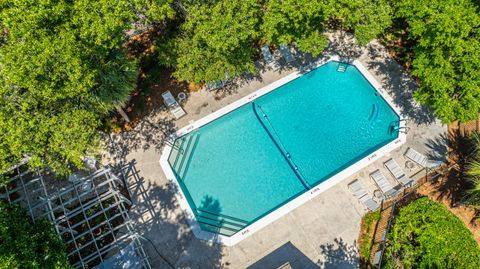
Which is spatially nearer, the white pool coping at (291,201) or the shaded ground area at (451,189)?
the shaded ground area at (451,189)

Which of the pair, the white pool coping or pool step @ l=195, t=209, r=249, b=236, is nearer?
the white pool coping

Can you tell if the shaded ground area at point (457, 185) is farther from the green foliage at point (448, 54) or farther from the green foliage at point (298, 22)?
the green foliage at point (298, 22)

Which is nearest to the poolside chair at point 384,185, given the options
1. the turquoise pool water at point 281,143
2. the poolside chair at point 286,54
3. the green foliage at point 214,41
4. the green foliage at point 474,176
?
the turquoise pool water at point 281,143

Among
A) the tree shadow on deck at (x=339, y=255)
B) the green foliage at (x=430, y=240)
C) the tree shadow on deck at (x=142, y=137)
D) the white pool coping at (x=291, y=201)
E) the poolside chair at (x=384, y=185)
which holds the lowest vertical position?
the green foliage at (x=430, y=240)

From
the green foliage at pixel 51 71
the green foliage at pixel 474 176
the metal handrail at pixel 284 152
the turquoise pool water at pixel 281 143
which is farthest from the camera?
the metal handrail at pixel 284 152

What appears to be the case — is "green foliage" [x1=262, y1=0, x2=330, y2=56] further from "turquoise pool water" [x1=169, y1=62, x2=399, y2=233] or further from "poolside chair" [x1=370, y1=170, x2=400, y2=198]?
"poolside chair" [x1=370, y1=170, x2=400, y2=198]

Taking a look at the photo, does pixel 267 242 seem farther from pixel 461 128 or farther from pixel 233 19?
pixel 461 128

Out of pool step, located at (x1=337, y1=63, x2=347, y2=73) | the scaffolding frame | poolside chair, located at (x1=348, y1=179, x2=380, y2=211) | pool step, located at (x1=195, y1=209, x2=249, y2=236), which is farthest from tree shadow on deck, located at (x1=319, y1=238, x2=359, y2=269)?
pool step, located at (x1=337, y1=63, x2=347, y2=73)
